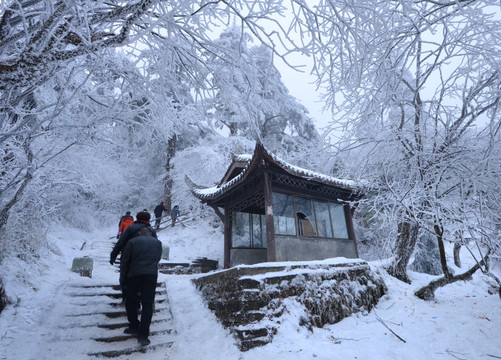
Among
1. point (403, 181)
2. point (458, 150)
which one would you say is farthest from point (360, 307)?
point (458, 150)

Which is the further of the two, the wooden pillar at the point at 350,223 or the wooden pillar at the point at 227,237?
the wooden pillar at the point at 227,237

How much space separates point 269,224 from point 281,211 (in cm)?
89

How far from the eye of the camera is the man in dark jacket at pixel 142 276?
3770mm

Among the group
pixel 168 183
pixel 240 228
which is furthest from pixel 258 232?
pixel 168 183

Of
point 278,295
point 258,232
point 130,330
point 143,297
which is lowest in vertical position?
point 130,330

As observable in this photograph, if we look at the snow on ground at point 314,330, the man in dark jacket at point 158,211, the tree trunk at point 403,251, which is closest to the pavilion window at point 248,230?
the snow on ground at point 314,330

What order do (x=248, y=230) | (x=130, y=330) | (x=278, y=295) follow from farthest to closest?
(x=248, y=230) < (x=278, y=295) < (x=130, y=330)

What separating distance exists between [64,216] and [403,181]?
16.6m

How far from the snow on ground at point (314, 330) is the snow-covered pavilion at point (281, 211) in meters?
2.40

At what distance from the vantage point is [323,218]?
8688mm

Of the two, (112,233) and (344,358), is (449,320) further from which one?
(112,233)

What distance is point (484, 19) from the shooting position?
3.05 m

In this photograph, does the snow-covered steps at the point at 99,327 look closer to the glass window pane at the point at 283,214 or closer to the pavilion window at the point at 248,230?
the glass window pane at the point at 283,214

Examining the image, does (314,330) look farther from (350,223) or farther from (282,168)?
(350,223)
